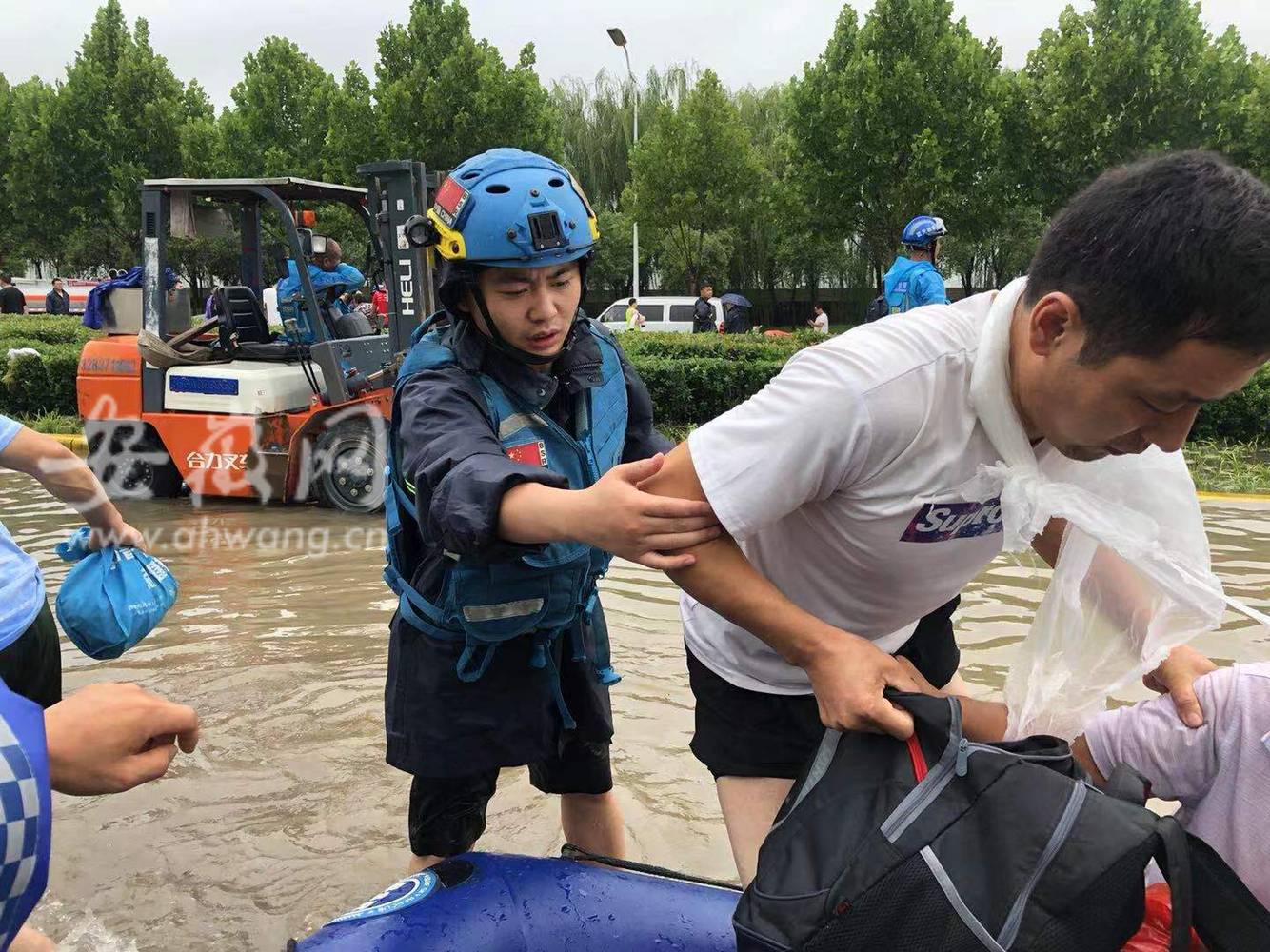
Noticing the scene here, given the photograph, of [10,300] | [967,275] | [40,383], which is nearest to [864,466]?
[40,383]

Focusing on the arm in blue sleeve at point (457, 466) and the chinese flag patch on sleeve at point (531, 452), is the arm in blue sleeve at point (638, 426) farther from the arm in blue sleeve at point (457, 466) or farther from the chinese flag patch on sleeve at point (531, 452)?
the arm in blue sleeve at point (457, 466)

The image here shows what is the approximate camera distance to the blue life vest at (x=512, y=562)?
197 centimetres

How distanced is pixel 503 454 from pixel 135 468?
774 cm

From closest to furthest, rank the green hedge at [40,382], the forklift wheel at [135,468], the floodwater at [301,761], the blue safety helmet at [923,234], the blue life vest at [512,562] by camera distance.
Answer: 1. the blue life vest at [512,562]
2. the floodwater at [301,761]
3. the forklift wheel at [135,468]
4. the blue safety helmet at [923,234]
5. the green hedge at [40,382]

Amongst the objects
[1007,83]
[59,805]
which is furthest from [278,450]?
[1007,83]

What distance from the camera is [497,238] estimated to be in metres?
2.09

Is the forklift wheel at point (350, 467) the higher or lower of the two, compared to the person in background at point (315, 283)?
lower

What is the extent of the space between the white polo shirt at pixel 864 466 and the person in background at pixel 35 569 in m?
1.48

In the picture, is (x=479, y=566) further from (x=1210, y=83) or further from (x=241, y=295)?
(x=1210, y=83)

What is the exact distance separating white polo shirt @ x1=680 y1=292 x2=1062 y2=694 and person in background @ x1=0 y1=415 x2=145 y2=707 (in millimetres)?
1483

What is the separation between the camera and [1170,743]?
184 centimetres

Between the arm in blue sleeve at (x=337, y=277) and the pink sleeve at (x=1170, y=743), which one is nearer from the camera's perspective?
the pink sleeve at (x=1170, y=743)

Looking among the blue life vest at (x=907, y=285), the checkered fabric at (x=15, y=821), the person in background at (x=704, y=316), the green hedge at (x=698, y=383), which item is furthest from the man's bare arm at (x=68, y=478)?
the person in background at (x=704, y=316)

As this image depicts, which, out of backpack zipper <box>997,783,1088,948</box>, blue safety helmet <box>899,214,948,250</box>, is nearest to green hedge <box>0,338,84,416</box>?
blue safety helmet <box>899,214,948,250</box>
